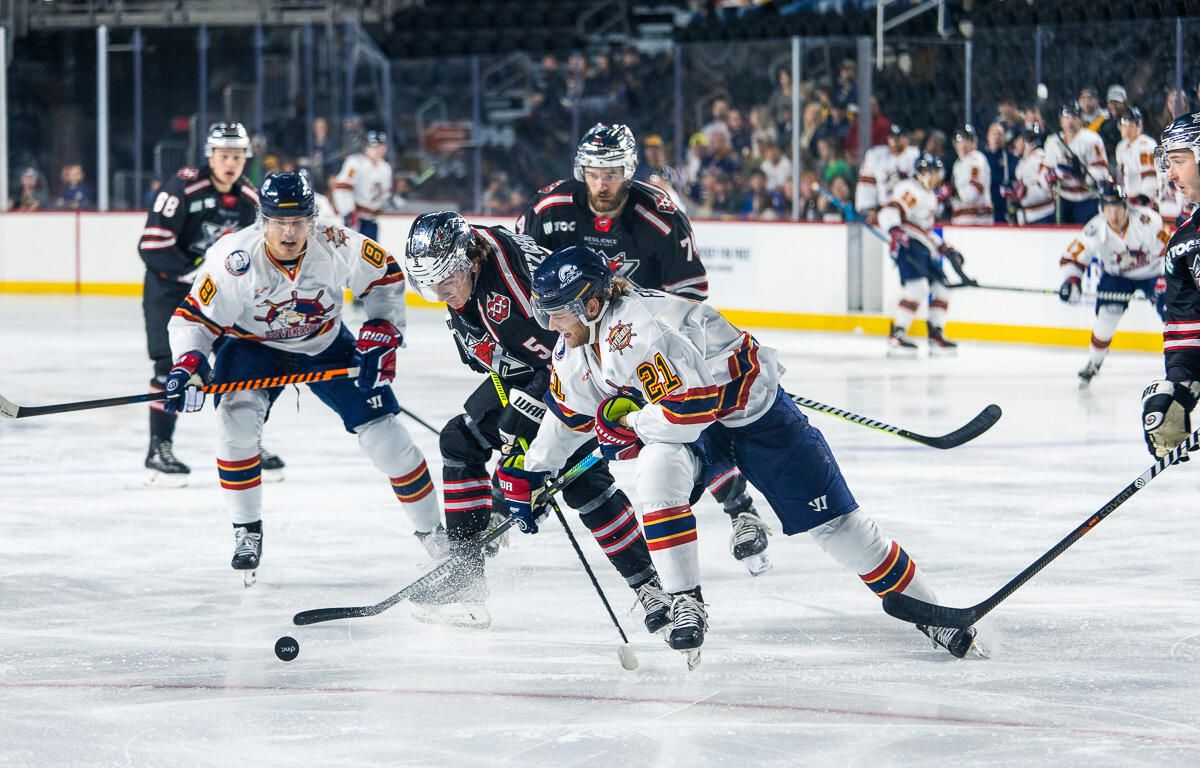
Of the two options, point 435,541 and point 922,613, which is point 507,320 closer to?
point 435,541

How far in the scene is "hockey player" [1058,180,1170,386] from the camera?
841 centimetres

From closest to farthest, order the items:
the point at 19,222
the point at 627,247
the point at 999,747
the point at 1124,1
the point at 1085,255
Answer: the point at 999,747 → the point at 627,247 → the point at 1085,255 → the point at 1124,1 → the point at 19,222

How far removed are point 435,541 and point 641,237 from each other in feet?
3.06

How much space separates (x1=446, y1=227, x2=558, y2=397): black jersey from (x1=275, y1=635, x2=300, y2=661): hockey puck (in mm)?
769

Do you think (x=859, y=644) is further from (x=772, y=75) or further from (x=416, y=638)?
(x=772, y=75)

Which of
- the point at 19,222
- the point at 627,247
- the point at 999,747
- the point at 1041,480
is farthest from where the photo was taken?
the point at 19,222

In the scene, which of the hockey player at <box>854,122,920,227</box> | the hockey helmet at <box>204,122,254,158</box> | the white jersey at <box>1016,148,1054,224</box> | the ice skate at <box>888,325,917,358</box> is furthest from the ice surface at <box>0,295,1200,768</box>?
the hockey player at <box>854,122,920,227</box>

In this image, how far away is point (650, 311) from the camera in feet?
10.8

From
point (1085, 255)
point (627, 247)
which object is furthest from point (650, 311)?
point (1085, 255)

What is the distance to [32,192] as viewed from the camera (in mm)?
14727

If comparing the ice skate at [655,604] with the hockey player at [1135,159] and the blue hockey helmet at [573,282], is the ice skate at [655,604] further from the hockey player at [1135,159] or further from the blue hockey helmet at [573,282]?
the hockey player at [1135,159]

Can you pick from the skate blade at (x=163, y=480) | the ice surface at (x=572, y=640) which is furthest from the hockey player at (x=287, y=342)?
the skate blade at (x=163, y=480)

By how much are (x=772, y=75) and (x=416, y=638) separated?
329 inches

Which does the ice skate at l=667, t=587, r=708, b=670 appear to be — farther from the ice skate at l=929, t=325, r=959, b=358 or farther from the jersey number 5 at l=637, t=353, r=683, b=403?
the ice skate at l=929, t=325, r=959, b=358
